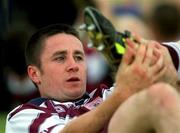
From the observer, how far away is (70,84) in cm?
471

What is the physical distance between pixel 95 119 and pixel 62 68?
0.75m

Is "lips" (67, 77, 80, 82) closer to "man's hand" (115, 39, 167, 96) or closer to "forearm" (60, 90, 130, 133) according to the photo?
"forearm" (60, 90, 130, 133)

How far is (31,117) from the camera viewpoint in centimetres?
445

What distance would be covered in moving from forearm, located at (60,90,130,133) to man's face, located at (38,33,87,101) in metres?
0.65

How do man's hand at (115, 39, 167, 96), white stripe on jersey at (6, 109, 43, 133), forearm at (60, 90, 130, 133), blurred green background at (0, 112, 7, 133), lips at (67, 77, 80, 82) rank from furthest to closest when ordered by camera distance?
blurred green background at (0, 112, 7, 133)
lips at (67, 77, 80, 82)
white stripe on jersey at (6, 109, 43, 133)
forearm at (60, 90, 130, 133)
man's hand at (115, 39, 167, 96)

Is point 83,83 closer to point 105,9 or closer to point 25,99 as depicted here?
point 25,99

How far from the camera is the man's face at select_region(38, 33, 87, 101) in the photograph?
15.5 ft

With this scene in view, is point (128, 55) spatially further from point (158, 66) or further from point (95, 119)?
point (95, 119)

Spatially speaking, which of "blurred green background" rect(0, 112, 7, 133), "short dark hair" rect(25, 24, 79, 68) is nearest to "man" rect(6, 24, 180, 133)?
"short dark hair" rect(25, 24, 79, 68)

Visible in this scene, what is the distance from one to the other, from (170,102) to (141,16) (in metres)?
5.22

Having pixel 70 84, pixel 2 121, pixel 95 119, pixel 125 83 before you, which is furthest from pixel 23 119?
pixel 2 121

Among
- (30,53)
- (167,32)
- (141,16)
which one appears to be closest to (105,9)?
(141,16)

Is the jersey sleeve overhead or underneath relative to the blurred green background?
overhead

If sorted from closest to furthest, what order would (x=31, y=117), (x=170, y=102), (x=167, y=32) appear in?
(x=170, y=102) < (x=31, y=117) < (x=167, y=32)
